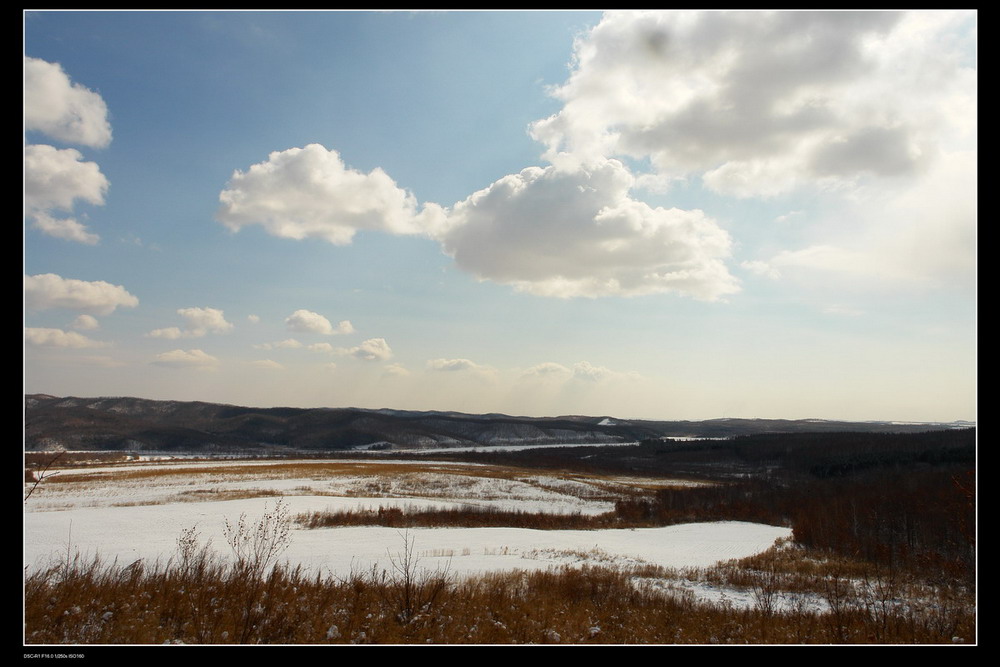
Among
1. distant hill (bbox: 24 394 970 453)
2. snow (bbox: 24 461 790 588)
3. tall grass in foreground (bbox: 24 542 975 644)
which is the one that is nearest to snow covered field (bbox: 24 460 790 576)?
snow (bbox: 24 461 790 588)

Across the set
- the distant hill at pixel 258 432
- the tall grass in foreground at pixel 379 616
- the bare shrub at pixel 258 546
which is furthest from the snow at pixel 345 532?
the distant hill at pixel 258 432

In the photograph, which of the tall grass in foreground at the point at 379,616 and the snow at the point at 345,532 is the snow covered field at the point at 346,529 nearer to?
the snow at the point at 345,532

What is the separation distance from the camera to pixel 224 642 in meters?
6.63

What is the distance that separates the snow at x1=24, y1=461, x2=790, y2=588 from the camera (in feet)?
52.9

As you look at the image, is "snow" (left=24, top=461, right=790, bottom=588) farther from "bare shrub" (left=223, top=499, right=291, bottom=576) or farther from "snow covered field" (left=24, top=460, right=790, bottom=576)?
"bare shrub" (left=223, top=499, right=291, bottom=576)

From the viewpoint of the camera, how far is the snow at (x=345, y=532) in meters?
16.1

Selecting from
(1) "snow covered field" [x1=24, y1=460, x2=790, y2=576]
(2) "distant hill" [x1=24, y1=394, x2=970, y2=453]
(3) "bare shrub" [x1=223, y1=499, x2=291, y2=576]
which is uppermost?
(3) "bare shrub" [x1=223, y1=499, x2=291, y2=576]

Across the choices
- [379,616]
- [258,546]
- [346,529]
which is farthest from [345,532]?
[379,616]

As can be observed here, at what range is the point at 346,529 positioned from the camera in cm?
2262

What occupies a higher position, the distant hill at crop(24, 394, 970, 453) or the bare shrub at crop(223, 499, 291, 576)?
the bare shrub at crop(223, 499, 291, 576)

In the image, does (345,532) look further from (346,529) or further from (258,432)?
(258,432)

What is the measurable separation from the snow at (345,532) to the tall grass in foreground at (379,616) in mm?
3129

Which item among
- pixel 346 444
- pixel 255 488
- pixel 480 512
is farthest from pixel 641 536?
pixel 346 444

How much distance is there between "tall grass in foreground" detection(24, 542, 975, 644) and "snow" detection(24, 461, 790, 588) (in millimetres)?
3129
